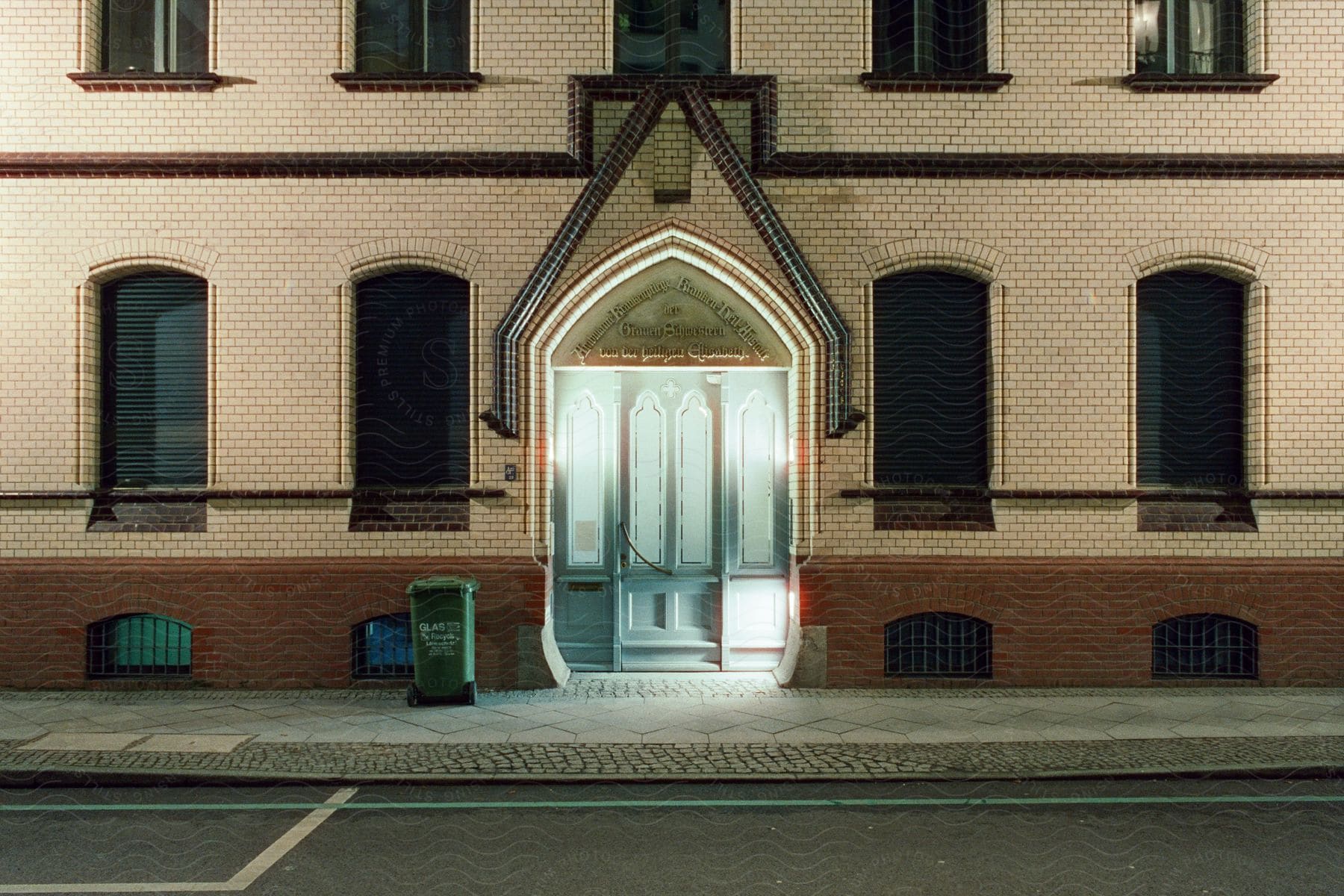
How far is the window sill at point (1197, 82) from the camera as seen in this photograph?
31.2 feet

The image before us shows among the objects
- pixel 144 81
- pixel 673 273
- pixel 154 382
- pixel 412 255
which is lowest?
pixel 154 382

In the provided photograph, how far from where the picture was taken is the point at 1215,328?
32.1 feet

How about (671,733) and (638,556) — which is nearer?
(671,733)

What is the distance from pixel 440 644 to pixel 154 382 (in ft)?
13.9

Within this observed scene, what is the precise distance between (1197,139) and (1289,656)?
17.6 ft

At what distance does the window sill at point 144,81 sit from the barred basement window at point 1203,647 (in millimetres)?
11191

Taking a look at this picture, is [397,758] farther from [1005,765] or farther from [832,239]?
[832,239]

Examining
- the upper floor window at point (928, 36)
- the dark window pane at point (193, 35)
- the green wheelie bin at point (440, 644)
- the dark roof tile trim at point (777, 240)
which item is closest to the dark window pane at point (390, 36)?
the dark window pane at point (193, 35)

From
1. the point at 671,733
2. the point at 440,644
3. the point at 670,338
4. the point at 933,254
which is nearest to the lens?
the point at 671,733

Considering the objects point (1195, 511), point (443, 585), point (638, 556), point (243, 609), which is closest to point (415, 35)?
point (443, 585)

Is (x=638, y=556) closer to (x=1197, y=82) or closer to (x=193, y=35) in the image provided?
(x=193, y=35)

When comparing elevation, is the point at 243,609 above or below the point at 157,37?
below

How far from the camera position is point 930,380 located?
32.0ft

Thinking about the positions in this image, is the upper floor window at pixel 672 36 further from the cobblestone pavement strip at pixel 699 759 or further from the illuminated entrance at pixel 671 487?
the cobblestone pavement strip at pixel 699 759
